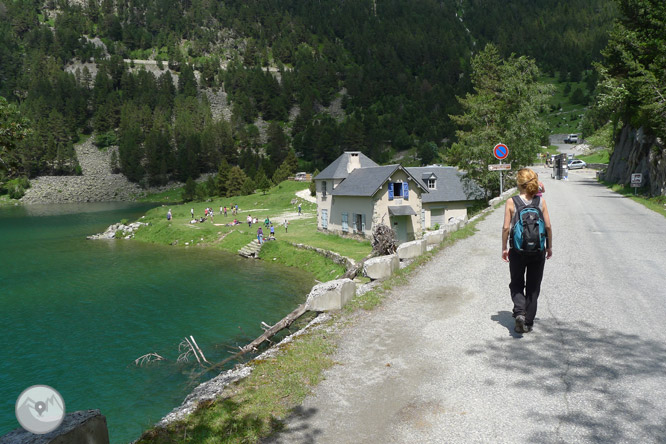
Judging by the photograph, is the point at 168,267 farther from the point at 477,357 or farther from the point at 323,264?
the point at 477,357

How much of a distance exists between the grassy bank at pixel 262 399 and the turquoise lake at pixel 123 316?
1.52 metres

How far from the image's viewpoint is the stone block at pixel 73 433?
11.6ft

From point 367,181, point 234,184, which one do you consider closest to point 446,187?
point 367,181

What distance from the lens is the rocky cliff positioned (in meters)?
28.3

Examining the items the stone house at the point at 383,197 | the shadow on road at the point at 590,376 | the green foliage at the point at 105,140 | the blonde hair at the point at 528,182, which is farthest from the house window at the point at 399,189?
the green foliage at the point at 105,140

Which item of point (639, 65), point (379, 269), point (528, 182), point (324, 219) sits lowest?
point (324, 219)

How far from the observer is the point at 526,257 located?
695cm

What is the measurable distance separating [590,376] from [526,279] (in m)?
1.75

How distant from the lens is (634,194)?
31.3 meters

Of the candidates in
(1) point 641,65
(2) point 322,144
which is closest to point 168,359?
(1) point 641,65

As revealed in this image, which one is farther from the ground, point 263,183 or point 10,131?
point 10,131

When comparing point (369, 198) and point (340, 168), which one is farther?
point (340, 168)

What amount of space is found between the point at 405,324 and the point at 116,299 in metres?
26.8

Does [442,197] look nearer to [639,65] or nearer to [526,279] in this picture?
[639,65]
